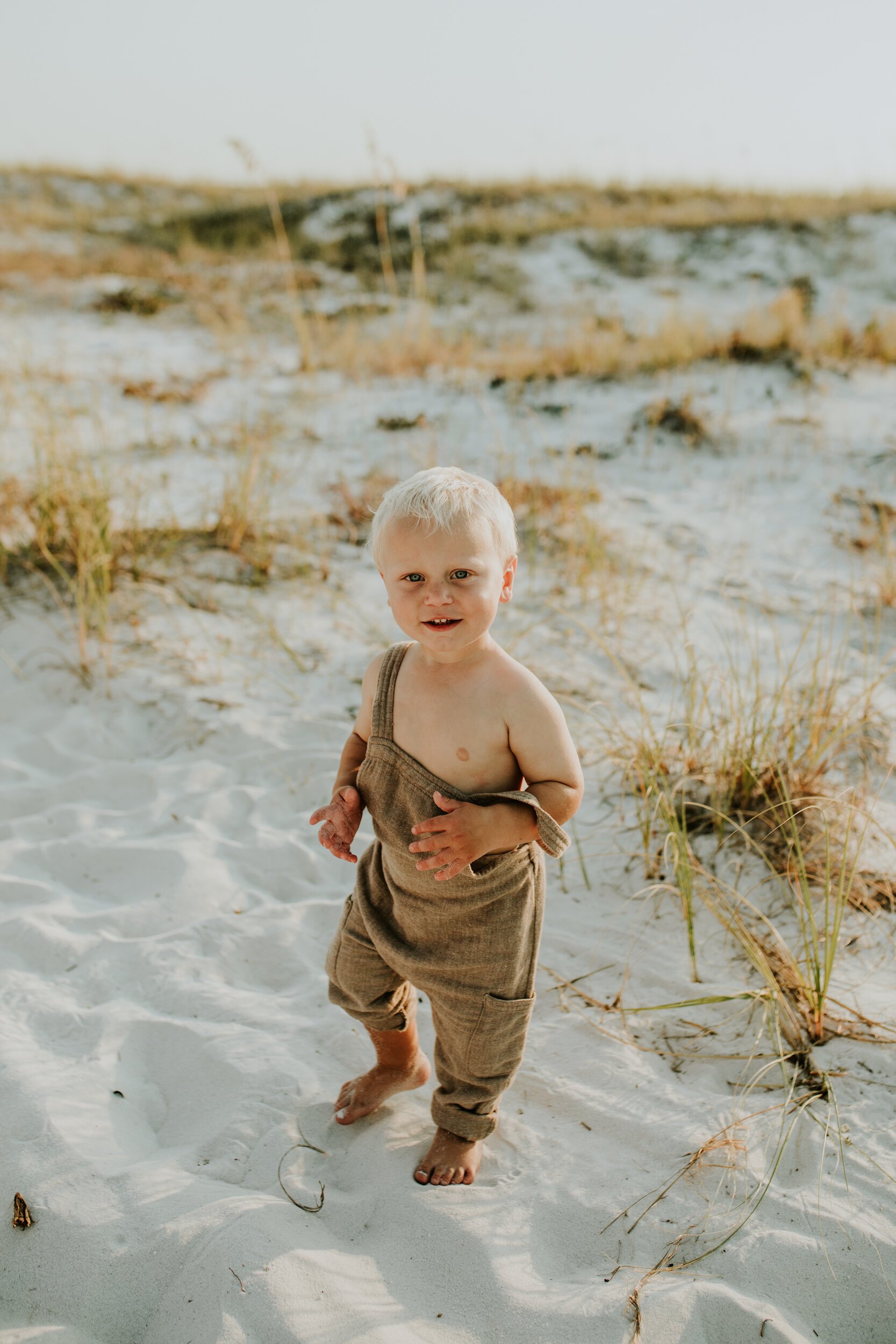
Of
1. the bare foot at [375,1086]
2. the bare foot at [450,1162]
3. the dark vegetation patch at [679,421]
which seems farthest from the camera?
the dark vegetation patch at [679,421]

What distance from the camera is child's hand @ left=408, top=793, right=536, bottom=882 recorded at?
1.24m

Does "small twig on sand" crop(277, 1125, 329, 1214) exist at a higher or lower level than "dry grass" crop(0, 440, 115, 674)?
lower

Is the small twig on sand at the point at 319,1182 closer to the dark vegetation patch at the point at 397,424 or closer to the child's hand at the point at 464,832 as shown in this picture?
the child's hand at the point at 464,832

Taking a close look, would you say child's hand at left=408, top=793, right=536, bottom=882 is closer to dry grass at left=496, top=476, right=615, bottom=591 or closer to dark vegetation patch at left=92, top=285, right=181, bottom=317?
dry grass at left=496, top=476, right=615, bottom=591

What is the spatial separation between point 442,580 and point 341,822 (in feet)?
1.45

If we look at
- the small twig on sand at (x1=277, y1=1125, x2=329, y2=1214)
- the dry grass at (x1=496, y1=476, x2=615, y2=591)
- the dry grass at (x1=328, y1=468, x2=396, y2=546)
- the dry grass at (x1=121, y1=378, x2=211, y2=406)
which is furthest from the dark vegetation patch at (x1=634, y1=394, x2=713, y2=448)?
the small twig on sand at (x1=277, y1=1125, x2=329, y2=1214)

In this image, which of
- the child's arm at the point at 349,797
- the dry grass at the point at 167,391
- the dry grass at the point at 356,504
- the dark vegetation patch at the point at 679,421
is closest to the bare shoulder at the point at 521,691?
the child's arm at the point at 349,797

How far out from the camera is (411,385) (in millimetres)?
6062

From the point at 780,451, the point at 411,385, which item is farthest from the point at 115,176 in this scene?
the point at 780,451

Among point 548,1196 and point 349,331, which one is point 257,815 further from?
point 349,331

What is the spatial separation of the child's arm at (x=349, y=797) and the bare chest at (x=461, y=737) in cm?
11

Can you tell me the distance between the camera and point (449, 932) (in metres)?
1.43

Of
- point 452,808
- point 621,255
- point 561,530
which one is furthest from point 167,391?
point 621,255

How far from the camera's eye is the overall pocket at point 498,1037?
1447mm
